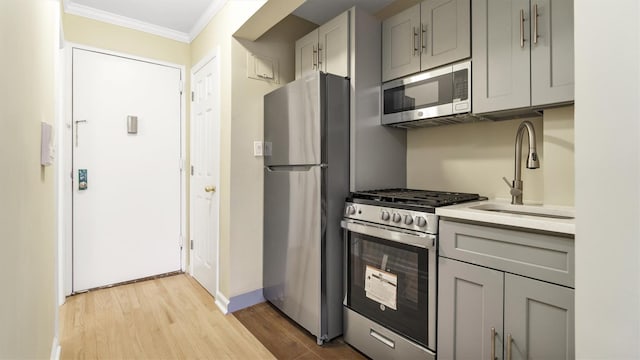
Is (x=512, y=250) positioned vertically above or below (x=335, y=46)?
below

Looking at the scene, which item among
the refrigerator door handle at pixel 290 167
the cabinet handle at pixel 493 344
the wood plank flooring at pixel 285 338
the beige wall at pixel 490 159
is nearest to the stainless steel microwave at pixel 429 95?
the beige wall at pixel 490 159

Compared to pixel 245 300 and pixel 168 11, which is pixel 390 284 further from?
pixel 168 11

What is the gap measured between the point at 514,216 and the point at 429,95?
38.4 inches

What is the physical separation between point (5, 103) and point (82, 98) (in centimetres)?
232

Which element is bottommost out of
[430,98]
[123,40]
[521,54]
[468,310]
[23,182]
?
[468,310]

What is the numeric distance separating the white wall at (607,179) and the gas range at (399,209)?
775 mm

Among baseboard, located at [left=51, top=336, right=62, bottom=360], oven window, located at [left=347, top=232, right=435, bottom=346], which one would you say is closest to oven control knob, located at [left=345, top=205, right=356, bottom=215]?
oven window, located at [left=347, top=232, right=435, bottom=346]

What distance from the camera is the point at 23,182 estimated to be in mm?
919

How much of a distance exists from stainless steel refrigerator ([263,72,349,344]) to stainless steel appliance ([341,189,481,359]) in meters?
0.11

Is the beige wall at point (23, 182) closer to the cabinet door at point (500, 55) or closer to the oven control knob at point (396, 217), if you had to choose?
the oven control knob at point (396, 217)

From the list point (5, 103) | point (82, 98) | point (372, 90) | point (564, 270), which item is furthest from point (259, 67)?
point (564, 270)

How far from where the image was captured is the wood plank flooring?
71.7 inches

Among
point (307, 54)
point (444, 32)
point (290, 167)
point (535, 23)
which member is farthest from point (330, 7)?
point (535, 23)

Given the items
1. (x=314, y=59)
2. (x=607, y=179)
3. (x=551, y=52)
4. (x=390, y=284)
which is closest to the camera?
(x=607, y=179)
